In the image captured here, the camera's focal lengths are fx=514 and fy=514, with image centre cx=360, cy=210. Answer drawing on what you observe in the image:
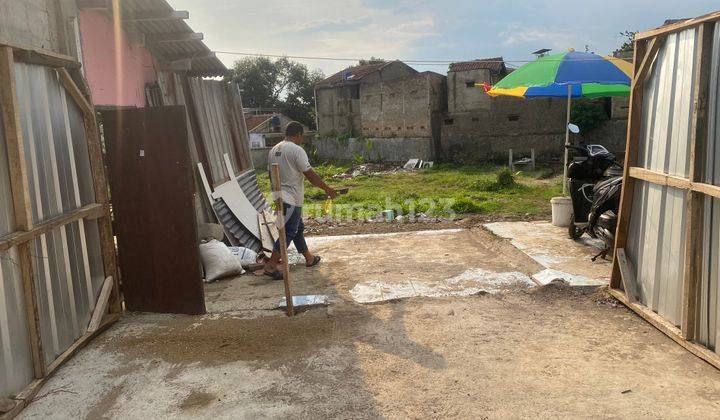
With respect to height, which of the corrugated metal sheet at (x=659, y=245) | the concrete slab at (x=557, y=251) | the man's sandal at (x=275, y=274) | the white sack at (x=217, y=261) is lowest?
the man's sandal at (x=275, y=274)

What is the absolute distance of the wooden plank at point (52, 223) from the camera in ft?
10.5

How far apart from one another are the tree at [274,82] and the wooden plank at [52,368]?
4232 cm

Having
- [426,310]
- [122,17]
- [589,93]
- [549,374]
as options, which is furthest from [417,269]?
[122,17]

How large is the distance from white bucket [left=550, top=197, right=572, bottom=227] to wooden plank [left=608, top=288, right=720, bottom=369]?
2.96 m

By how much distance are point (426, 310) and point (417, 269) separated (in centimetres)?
139

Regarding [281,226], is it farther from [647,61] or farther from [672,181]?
[647,61]

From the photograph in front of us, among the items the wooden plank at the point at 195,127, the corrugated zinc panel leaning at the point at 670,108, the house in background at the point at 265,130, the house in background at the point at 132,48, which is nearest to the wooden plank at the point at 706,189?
the corrugated zinc panel leaning at the point at 670,108

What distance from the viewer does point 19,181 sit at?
3.37m

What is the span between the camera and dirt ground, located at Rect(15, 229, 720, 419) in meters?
3.14

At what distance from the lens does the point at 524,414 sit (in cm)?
298

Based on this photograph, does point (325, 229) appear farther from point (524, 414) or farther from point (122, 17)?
point (524, 414)

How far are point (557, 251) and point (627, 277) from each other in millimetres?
1796

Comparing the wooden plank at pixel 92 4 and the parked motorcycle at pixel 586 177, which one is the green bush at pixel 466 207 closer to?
the parked motorcycle at pixel 586 177

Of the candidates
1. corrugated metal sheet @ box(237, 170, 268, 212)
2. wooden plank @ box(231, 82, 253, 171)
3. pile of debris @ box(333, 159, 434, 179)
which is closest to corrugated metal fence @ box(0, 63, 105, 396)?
corrugated metal sheet @ box(237, 170, 268, 212)
